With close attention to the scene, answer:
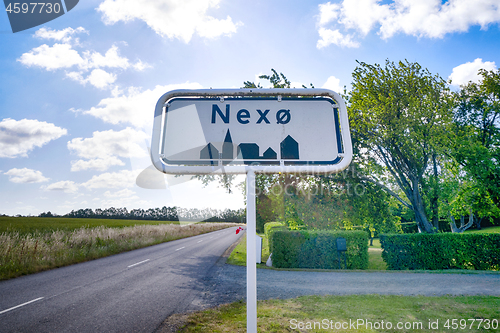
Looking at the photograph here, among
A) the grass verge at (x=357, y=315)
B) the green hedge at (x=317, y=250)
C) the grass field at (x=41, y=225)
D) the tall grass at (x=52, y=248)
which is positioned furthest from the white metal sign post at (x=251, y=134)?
the grass field at (x=41, y=225)

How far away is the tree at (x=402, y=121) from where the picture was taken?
42.9 feet

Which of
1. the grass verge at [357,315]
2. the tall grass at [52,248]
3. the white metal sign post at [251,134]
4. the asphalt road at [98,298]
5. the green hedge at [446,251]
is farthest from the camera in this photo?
the green hedge at [446,251]

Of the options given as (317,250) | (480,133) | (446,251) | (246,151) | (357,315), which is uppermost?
(480,133)

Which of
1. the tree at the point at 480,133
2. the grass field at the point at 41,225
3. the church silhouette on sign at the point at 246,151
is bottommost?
the grass field at the point at 41,225

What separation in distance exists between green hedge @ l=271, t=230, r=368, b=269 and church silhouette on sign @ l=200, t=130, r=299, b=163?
11.4 meters

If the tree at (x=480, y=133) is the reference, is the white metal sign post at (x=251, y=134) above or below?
below

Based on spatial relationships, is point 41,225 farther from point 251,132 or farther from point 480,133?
point 480,133

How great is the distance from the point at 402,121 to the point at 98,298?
48.4ft

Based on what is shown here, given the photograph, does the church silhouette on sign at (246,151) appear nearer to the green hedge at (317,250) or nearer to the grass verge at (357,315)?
the grass verge at (357,315)

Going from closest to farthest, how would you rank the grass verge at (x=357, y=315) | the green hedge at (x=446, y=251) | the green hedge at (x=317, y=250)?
the grass verge at (x=357, y=315) < the green hedge at (x=446, y=251) < the green hedge at (x=317, y=250)

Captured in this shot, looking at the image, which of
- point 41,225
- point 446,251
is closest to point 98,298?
point 446,251

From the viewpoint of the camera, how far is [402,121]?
13141mm

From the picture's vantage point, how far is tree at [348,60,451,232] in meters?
13.1

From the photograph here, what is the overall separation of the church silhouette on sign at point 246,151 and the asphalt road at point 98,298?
14.7 ft
